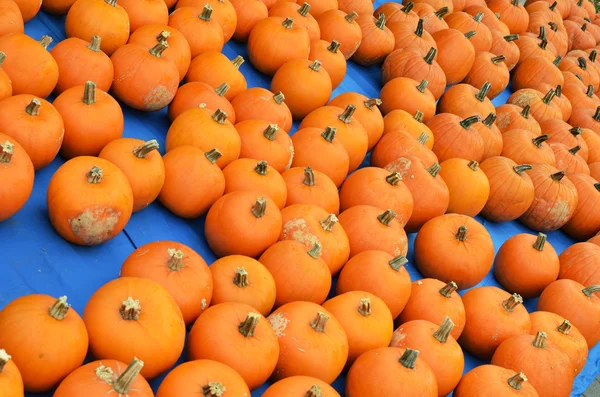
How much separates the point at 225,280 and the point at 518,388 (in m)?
1.28

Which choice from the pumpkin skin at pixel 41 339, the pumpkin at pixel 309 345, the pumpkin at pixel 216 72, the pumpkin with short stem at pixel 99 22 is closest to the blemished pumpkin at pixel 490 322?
the pumpkin at pixel 309 345

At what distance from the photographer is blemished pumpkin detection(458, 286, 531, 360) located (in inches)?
122

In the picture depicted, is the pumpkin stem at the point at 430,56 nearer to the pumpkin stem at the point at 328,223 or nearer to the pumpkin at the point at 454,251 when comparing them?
the pumpkin at the point at 454,251

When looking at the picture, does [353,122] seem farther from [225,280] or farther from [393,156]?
[225,280]

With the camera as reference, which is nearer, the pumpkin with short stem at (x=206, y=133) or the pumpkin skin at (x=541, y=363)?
the pumpkin skin at (x=541, y=363)

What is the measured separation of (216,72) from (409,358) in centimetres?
193

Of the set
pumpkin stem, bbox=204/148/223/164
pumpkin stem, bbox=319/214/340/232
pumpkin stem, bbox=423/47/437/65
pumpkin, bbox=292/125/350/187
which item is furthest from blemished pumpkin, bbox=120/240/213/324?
pumpkin stem, bbox=423/47/437/65

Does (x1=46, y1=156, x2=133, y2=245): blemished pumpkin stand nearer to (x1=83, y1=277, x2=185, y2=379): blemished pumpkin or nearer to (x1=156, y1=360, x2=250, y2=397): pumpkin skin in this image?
(x1=83, y1=277, x2=185, y2=379): blemished pumpkin

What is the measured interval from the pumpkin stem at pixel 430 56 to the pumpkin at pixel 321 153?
1.48 metres

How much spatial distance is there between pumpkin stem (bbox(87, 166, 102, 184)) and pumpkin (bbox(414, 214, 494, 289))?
181 centimetres

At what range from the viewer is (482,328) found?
10.1 ft

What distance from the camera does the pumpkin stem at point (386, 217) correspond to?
3.10 metres

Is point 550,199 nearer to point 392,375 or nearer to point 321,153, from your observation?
point 321,153

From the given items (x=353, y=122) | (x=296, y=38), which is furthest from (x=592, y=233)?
(x=296, y=38)
